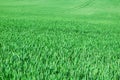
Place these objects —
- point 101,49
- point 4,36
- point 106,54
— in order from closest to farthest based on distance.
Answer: point 106,54
point 101,49
point 4,36

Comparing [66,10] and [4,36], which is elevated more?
[4,36]

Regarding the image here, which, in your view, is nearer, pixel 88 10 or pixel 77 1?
pixel 88 10

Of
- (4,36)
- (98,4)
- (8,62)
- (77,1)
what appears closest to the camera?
(8,62)

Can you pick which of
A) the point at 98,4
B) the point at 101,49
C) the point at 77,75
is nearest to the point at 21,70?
the point at 77,75

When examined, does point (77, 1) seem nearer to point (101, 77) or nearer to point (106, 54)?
point (106, 54)

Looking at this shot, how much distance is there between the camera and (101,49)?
9.85 metres

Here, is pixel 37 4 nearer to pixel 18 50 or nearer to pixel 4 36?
pixel 4 36

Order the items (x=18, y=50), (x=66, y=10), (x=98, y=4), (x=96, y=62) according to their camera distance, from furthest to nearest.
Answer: (x=98, y=4), (x=66, y=10), (x=18, y=50), (x=96, y=62)

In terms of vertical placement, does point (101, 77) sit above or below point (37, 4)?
above

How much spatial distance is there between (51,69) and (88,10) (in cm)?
2664

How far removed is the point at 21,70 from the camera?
20.4 ft

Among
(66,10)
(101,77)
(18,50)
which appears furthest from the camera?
(66,10)

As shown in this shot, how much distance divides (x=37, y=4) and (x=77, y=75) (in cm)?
3134

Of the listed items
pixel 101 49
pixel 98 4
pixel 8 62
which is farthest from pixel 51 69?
pixel 98 4
